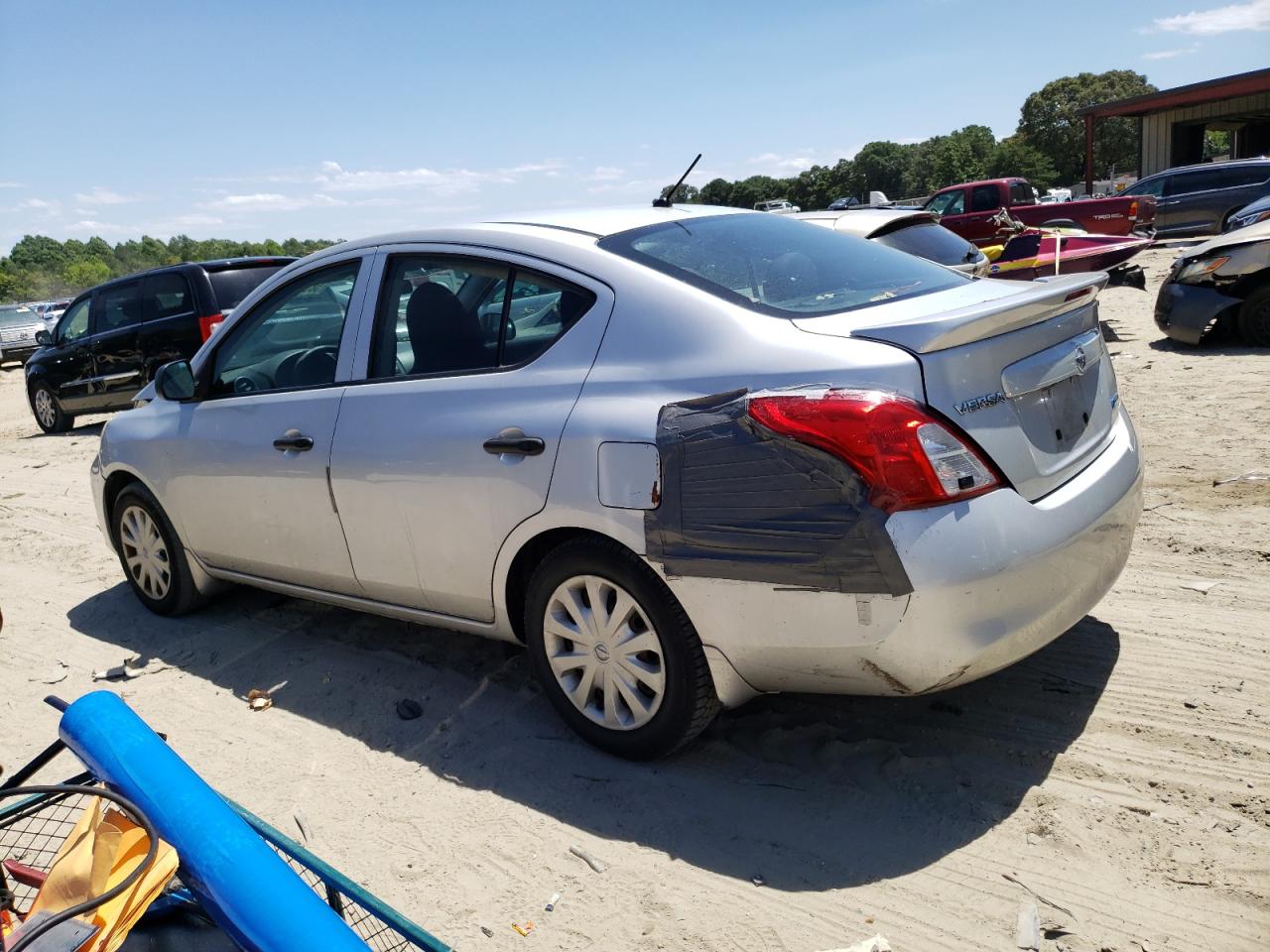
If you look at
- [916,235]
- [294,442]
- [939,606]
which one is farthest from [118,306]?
[939,606]

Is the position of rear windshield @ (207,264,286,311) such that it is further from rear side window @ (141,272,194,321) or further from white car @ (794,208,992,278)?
white car @ (794,208,992,278)

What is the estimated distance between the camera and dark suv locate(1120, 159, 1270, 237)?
858 inches

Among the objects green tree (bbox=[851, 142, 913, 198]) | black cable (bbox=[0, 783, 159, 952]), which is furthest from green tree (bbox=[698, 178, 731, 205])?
black cable (bbox=[0, 783, 159, 952])

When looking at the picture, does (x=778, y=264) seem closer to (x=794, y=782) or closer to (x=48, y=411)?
(x=794, y=782)

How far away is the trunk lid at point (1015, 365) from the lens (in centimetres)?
282

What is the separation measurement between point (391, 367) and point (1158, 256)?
19273 millimetres

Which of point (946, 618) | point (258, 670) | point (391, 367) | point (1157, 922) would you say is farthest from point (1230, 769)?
point (258, 670)

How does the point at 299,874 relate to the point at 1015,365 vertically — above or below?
below

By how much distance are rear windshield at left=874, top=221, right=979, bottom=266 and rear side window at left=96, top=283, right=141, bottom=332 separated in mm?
8930

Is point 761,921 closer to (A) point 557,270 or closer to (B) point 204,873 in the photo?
(B) point 204,873

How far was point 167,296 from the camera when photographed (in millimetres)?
12125

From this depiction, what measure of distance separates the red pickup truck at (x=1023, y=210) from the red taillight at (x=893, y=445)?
50.0 ft

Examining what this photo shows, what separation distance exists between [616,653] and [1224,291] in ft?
28.0

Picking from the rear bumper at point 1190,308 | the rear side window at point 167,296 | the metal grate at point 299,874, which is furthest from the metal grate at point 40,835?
the rear bumper at point 1190,308
